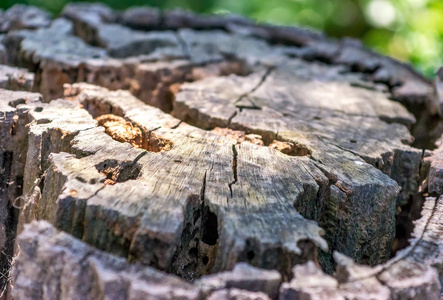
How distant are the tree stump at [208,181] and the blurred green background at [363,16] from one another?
266 centimetres

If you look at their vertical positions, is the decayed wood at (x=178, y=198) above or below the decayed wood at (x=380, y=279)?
below

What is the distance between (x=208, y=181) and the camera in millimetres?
1629

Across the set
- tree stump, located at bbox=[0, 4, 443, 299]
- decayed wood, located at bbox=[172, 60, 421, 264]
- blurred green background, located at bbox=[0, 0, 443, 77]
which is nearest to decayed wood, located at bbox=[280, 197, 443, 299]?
tree stump, located at bbox=[0, 4, 443, 299]

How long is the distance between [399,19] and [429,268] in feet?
16.7

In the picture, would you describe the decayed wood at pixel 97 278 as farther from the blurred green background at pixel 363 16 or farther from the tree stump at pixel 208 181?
the blurred green background at pixel 363 16

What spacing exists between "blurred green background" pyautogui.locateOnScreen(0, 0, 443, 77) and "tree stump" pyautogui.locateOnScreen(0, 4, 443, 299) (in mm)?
2659

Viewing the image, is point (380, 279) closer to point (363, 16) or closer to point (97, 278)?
point (97, 278)

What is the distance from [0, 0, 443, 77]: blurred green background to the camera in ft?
18.6

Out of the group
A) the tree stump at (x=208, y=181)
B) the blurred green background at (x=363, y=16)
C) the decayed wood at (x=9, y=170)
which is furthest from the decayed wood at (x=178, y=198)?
the blurred green background at (x=363, y=16)

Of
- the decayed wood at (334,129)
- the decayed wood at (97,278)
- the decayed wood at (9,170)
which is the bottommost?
the decayed wood at (9,170)

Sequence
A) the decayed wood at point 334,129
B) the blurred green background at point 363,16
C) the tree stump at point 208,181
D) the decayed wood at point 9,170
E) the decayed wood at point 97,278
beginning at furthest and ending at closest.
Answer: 1. the blurred green background at point 363,16
2. the decayed wood at point 9,170
3. the decayed wood at point 334,129
4. the tree stump at point 208,181
5. the decayed wood at point 97,278

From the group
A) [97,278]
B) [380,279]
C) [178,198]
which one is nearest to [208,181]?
[178,198]

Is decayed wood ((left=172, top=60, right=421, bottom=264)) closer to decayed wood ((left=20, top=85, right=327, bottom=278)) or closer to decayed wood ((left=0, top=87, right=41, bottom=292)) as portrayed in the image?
decayed wood ((left=20, top=85, right=327, bottom=278))

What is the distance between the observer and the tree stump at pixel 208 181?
1318 millimetres
